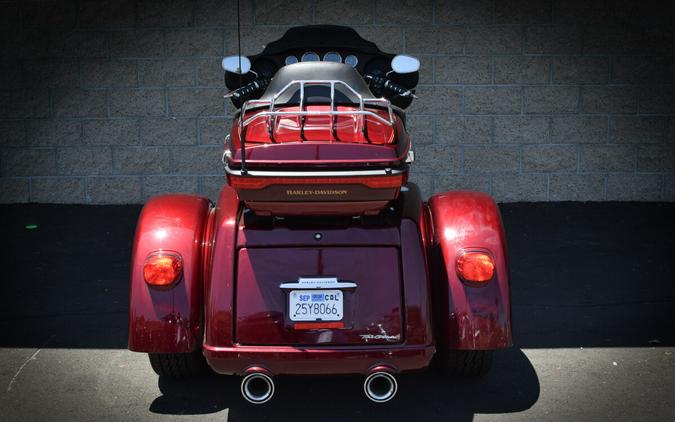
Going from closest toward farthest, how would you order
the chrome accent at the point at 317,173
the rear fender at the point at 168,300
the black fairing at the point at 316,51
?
1. the chrome accent at the point at 317,173
2. the rear fender at the point at 168,300
3. the black fairing at the point at 316,51

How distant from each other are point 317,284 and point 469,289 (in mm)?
754

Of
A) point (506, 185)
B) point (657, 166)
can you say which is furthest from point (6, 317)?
point (657, 166)

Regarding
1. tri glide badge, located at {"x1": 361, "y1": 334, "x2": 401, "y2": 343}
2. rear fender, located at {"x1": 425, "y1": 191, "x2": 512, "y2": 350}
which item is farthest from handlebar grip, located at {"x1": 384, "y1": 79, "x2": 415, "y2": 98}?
tri glide badge, located at {"x1": 361, "y1": 334, "x2": 401, "y2": 343}

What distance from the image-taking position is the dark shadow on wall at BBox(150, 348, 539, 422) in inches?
162

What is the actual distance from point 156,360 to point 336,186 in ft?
4.63

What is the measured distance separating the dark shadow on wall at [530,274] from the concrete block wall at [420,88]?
0.48 metres

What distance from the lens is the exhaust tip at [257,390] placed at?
12.3 feet

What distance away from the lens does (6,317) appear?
5.54 meters

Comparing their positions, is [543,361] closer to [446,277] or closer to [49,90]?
[446,277]

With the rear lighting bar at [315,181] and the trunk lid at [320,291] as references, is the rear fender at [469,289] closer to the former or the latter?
the trunk lid at [320,291]

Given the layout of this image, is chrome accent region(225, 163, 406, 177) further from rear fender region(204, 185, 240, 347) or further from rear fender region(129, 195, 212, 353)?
rear fender region(129, 195, 212, 353)

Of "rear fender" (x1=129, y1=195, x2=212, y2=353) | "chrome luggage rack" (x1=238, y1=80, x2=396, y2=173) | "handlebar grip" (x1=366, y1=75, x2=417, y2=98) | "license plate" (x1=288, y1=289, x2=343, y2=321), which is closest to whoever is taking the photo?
"chrome luggage rack" (x1=238, y1=80, x2=396, y2=173)

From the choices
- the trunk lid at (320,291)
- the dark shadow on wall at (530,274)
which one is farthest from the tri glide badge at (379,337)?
the dark shadow on wall at (530,274)

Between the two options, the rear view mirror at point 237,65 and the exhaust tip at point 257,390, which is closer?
the exhaust tip at point 257,390
